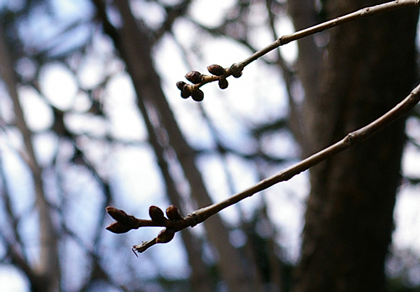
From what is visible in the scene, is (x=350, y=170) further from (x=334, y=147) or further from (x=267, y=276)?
(x=267, y=276)

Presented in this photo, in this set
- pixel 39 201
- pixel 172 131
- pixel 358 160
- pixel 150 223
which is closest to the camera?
pixel 150 223

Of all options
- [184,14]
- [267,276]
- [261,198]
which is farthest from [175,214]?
[267,276]

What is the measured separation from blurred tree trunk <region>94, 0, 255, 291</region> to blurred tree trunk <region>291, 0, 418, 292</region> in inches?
12.6

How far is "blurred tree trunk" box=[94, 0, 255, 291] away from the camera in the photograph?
62.1 inches

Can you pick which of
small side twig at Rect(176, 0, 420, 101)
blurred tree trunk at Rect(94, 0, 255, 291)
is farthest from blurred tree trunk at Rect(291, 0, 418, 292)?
small side twig at Rect(176, 0, 420, 101)

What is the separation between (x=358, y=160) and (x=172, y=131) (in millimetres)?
629

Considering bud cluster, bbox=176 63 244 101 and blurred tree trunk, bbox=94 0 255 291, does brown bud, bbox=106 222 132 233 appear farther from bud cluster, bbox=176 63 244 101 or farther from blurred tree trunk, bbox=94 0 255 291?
blurred tree trunk, bbox=94 0 255 291

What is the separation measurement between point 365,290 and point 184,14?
165 centimetres

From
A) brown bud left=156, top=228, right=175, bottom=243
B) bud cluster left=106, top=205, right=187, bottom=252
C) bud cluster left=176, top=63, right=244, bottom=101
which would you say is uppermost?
bud cluster left=176, top=63, right=244, bottom=101

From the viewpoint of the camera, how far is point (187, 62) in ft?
6.04

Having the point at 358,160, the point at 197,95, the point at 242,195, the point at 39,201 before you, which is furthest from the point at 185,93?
the point at 39,201

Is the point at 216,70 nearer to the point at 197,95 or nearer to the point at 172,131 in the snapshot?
the point at 197,95

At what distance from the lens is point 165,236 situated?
406 millimetres

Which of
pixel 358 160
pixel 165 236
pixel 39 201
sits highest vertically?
pixel 165 236
